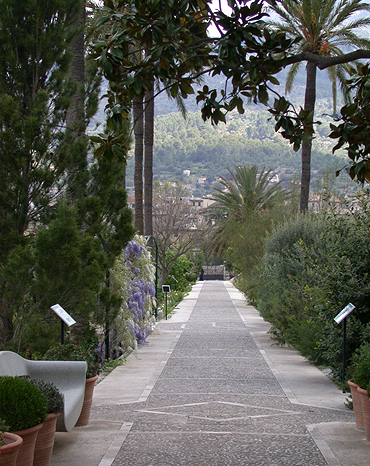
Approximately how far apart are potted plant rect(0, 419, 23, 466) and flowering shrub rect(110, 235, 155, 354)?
7.47 meters

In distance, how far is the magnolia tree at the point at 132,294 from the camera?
470 inches

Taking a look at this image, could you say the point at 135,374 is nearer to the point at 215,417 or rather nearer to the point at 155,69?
the point at 215,417

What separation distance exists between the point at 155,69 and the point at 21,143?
3.41 metres

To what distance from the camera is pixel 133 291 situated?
13469 mm

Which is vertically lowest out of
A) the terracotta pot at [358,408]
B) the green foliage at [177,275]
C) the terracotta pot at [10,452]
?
the green foliage at [177,275]

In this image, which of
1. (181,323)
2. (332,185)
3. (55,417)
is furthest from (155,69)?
(332,185)

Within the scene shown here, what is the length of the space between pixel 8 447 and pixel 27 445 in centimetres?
58

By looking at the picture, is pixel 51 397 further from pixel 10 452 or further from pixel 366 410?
pixel 366 410

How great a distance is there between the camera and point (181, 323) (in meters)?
20.5

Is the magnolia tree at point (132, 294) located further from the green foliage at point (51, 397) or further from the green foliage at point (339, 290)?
the green foliage at point (51, 397)

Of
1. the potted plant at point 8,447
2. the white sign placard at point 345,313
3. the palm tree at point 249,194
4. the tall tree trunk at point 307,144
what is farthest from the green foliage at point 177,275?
the potted plant at point 8,447

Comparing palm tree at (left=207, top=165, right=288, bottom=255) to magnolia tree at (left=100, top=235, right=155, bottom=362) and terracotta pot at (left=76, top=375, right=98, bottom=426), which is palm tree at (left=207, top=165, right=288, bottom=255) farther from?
terracotta pot at (left=76, top=375, right=98, bottom=426)

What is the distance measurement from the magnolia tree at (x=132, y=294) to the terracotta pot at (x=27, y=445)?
687 cm

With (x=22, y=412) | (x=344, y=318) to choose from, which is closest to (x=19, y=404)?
(x=22, y=412)
